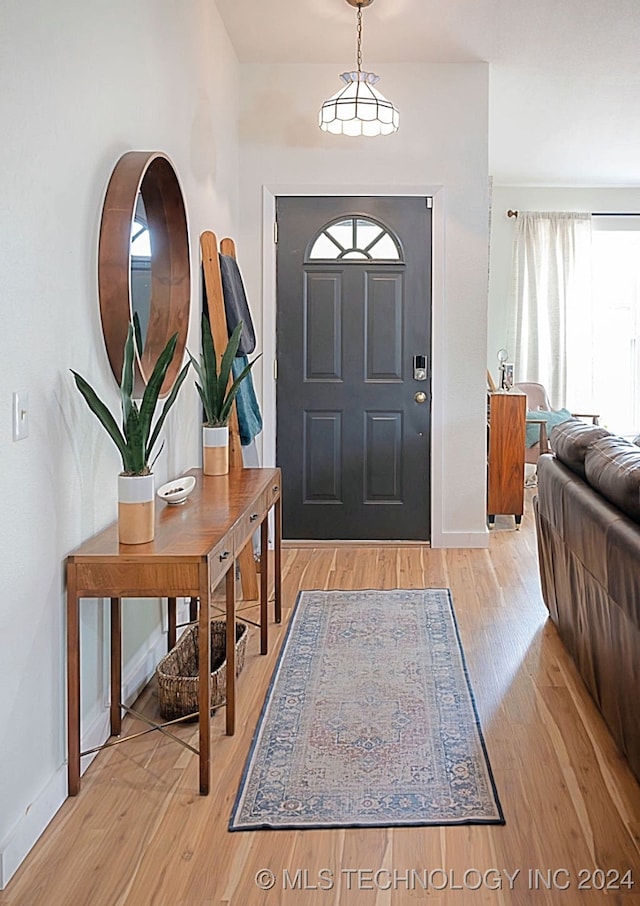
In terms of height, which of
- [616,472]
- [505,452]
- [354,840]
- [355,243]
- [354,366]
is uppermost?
[355,243]

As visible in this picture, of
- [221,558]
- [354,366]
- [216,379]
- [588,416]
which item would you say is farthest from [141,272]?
[588,416]

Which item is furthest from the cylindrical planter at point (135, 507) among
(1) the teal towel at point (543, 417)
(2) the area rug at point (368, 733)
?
(1) the teal towel at point (543, 417)

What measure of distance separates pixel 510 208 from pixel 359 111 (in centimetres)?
435

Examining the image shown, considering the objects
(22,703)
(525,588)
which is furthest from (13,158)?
(525,588)

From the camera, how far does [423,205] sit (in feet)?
16.3

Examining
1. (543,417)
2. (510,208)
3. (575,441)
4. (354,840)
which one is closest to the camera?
(354,840)

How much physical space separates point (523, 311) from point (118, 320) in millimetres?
6047

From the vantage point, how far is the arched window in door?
5000 millimetres

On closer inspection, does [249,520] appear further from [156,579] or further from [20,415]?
[20,415]

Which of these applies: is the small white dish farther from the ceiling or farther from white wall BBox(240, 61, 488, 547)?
the ceiling

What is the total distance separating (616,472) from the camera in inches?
101

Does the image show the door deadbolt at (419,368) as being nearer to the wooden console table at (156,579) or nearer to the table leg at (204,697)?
the wooden console table at (156,579)

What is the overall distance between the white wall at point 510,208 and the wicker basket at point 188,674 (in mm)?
5474

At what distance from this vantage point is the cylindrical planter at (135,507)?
2248mm
